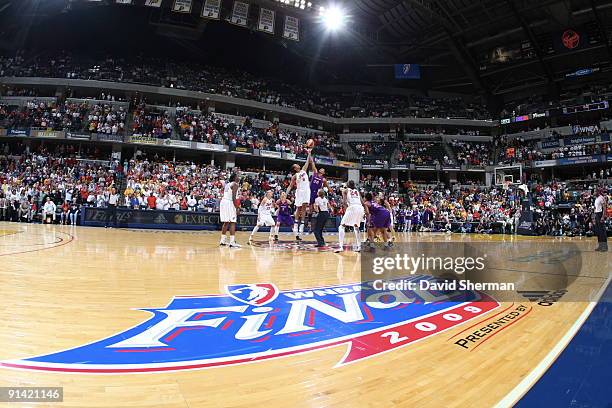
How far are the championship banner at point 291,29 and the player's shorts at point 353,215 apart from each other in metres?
25.8

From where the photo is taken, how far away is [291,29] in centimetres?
3006

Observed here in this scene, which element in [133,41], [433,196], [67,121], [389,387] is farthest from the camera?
[133,41]

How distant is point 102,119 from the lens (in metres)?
27.8

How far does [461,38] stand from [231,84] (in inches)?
932

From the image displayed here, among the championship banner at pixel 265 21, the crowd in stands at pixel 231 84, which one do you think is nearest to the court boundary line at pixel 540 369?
the championship banner at pixel 265 21

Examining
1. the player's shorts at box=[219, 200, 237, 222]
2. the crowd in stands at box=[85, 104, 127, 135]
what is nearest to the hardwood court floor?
the player's shorts at box=[219, 200, 237, 222]

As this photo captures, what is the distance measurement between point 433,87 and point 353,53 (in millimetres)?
12626

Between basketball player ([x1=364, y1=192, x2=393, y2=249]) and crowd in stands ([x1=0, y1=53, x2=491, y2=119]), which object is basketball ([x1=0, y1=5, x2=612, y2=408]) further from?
crowd in stands ([x1=0, y1=53, x2=491, y2=119])

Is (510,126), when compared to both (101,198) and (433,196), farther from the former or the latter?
(101,198)

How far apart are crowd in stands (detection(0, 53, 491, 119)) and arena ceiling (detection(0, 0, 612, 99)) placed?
2.93 metres

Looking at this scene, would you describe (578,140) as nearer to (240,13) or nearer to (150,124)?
(240,13)

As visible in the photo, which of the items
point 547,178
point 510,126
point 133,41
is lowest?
point 547,178

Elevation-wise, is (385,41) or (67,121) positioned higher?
(385,41)

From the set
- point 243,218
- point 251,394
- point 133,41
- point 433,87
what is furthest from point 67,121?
point 433,87
